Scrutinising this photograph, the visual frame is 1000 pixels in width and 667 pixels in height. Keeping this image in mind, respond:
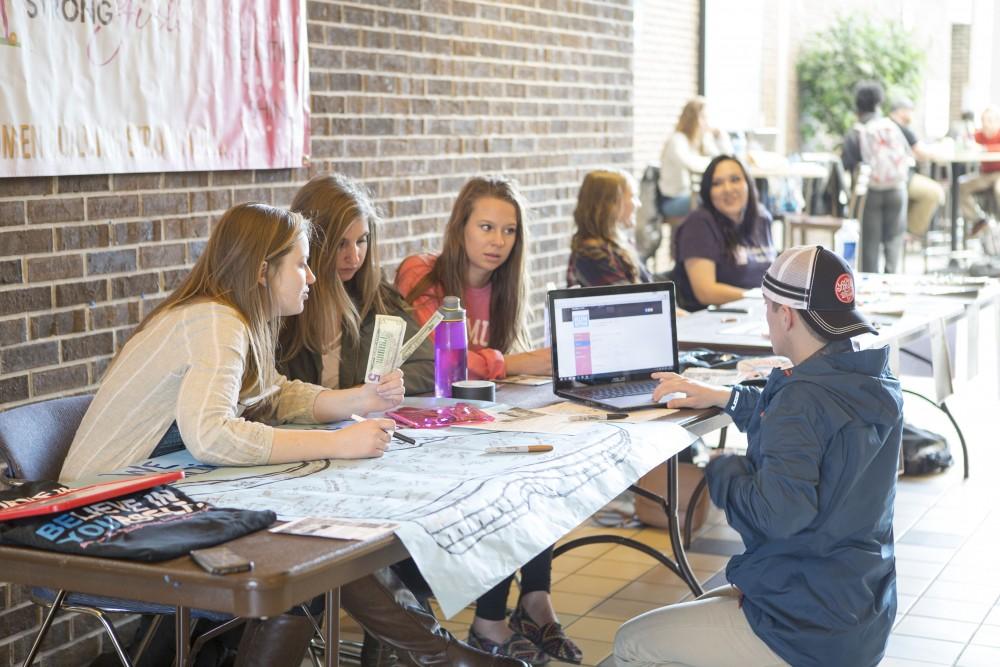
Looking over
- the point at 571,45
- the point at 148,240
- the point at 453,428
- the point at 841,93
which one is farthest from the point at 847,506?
the point at 841,93

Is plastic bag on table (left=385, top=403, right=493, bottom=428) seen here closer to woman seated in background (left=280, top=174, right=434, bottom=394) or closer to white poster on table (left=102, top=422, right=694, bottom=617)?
white poster on table (left=102, top=422, right=694, bottom=617)

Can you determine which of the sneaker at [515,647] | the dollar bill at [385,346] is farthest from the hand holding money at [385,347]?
the sneaker at [515,647]

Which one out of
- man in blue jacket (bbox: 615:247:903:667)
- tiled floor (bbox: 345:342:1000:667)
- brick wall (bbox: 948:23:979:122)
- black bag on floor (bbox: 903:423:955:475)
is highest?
brick wall (bbox: 948:23:979:122)

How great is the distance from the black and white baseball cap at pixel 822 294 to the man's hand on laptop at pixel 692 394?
656 millimetres

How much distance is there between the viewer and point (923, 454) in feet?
19.1

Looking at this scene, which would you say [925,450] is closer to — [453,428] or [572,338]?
[572,338]

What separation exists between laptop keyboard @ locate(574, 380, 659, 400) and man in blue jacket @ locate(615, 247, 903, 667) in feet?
2.52

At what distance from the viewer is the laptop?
11.7 ft

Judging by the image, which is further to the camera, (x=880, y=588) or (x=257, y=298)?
(x=257, y=298)

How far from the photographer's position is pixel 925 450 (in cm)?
584

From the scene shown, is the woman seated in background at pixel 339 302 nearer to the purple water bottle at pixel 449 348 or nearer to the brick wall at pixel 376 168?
the purple water bottle at pixel 449 348

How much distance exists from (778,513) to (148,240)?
85.1 inches

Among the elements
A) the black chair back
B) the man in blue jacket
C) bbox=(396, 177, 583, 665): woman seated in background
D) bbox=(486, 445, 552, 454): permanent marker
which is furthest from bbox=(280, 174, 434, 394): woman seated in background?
the man in blue jacket

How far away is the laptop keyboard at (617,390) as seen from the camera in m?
3.50
